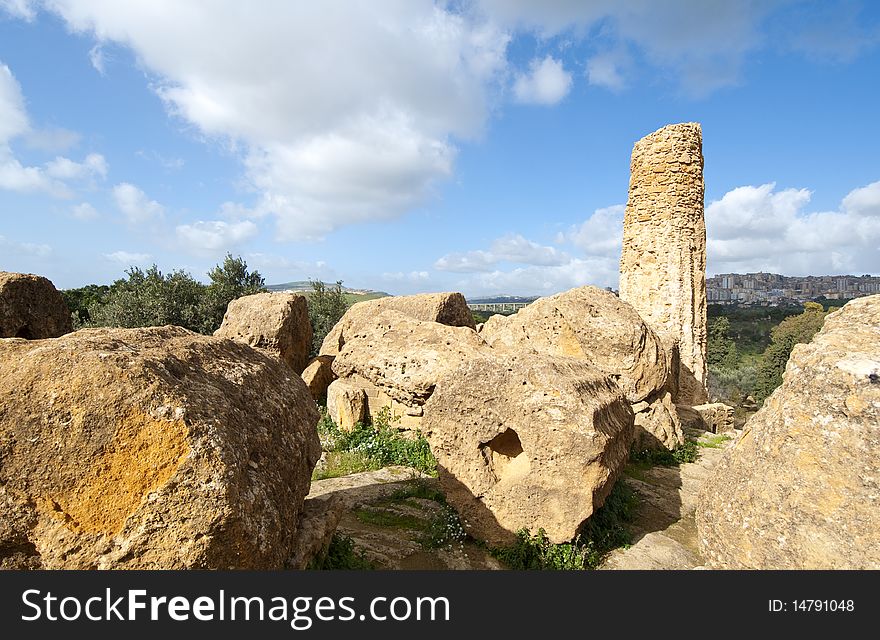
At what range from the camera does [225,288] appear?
2336cm

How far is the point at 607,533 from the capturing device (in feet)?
17.3

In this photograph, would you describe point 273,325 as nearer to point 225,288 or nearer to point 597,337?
point 597,337

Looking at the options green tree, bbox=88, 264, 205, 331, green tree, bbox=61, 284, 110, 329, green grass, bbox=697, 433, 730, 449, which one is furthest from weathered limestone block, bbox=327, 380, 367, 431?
green tree, bbox=61, 284, 110, 329

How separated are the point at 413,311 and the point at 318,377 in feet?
8.57

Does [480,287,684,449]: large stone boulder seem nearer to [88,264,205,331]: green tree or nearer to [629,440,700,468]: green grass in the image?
[629,440,700,468]: green grass

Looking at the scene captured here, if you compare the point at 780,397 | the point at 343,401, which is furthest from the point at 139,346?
the point at 343,401

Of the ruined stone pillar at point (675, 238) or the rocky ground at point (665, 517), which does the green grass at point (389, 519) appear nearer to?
the rocky ground at point (665, 517)

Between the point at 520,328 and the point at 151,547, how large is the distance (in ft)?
25.3

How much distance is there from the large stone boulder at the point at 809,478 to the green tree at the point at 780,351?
95.1 ft

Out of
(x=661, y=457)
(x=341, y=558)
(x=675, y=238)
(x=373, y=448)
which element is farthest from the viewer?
(x=675, y=238)

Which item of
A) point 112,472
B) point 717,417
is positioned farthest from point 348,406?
point 717,417

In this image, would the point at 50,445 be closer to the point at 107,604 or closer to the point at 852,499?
the point at 107,604

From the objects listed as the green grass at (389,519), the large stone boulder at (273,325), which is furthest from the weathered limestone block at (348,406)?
the green grass at (389,519)

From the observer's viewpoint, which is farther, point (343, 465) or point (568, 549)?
point (343, 465)
